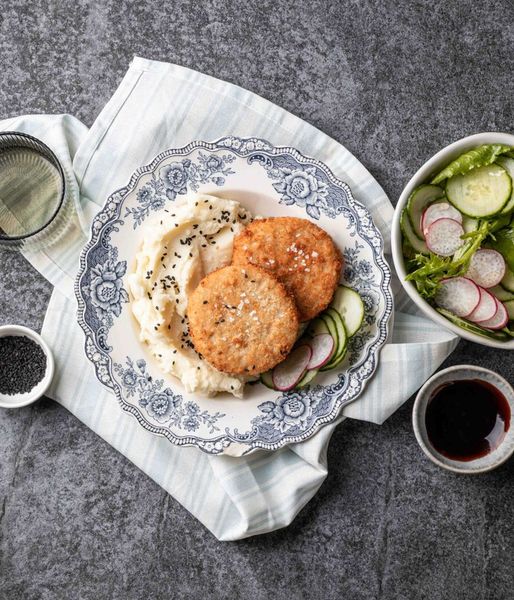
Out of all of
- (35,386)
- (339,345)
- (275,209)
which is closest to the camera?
(339,345)

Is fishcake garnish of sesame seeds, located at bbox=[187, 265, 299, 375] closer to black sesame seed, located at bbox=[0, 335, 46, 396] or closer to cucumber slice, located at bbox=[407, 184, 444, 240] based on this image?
cucumber slice, located at bbox=[407, 184, 444, 240]

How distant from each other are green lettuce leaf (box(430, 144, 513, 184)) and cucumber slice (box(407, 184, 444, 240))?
0.36 feet

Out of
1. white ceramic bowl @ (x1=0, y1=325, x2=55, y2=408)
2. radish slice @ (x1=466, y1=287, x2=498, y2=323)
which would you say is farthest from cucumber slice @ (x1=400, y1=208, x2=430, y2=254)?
white ceramic bowl @ (x1=0, y1=325, x2=55, y2=408)

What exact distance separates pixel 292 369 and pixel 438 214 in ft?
3.88

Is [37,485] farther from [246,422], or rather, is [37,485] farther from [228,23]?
[228,23]

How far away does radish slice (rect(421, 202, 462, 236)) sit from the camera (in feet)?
11.2

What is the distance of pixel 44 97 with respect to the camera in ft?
12.7

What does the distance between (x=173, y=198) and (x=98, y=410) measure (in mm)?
1348

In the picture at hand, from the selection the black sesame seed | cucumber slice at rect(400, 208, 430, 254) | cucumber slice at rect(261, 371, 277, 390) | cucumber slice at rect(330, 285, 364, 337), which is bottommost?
the black sesame seed

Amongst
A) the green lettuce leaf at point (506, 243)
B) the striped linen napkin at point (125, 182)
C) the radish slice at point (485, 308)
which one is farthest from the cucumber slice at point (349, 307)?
the green lettuce leaf at point (506, 243)

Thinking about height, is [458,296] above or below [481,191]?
below

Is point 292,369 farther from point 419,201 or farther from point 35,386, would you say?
point 35,386

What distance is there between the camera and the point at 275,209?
3.53 m

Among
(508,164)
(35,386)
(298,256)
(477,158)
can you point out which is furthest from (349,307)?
(35,386)
